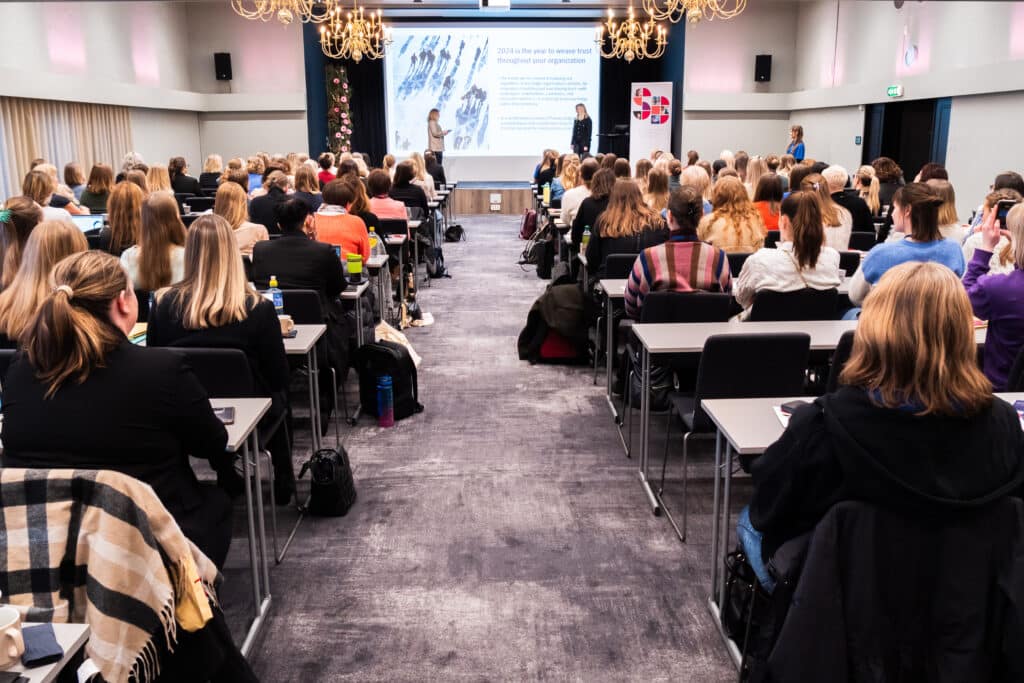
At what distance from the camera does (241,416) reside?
2781mm

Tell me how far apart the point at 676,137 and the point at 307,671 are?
615 inches

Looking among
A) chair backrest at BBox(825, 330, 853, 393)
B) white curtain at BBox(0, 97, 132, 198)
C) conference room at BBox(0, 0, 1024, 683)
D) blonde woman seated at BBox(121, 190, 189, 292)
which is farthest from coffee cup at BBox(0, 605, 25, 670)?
white curtain at BBox(0, 97, 132, 198)

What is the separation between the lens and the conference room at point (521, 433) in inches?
71.5

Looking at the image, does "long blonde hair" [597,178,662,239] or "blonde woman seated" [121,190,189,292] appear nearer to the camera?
"blonde woman seated" [121,190,189,292]

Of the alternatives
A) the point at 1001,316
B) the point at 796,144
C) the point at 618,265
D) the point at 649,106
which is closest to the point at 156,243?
the point at 618,265

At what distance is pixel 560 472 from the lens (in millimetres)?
4219

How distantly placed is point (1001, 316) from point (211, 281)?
9.75ft

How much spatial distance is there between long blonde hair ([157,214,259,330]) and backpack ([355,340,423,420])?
5.53 feet

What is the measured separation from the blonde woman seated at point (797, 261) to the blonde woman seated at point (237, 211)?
2.79m

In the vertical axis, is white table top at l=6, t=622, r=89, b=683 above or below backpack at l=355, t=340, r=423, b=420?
above

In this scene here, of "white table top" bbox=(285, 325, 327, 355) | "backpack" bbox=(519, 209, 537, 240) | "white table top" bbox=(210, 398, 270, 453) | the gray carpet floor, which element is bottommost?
the gray carpet floor

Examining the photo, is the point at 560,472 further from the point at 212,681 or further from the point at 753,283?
the point at 212,681

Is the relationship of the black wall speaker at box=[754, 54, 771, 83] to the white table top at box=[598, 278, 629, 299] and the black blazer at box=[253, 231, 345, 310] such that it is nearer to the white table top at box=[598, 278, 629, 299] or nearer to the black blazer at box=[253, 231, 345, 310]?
the white table top at box=[598, 278, 629, 299]

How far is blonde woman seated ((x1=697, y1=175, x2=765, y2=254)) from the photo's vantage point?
5.33m
